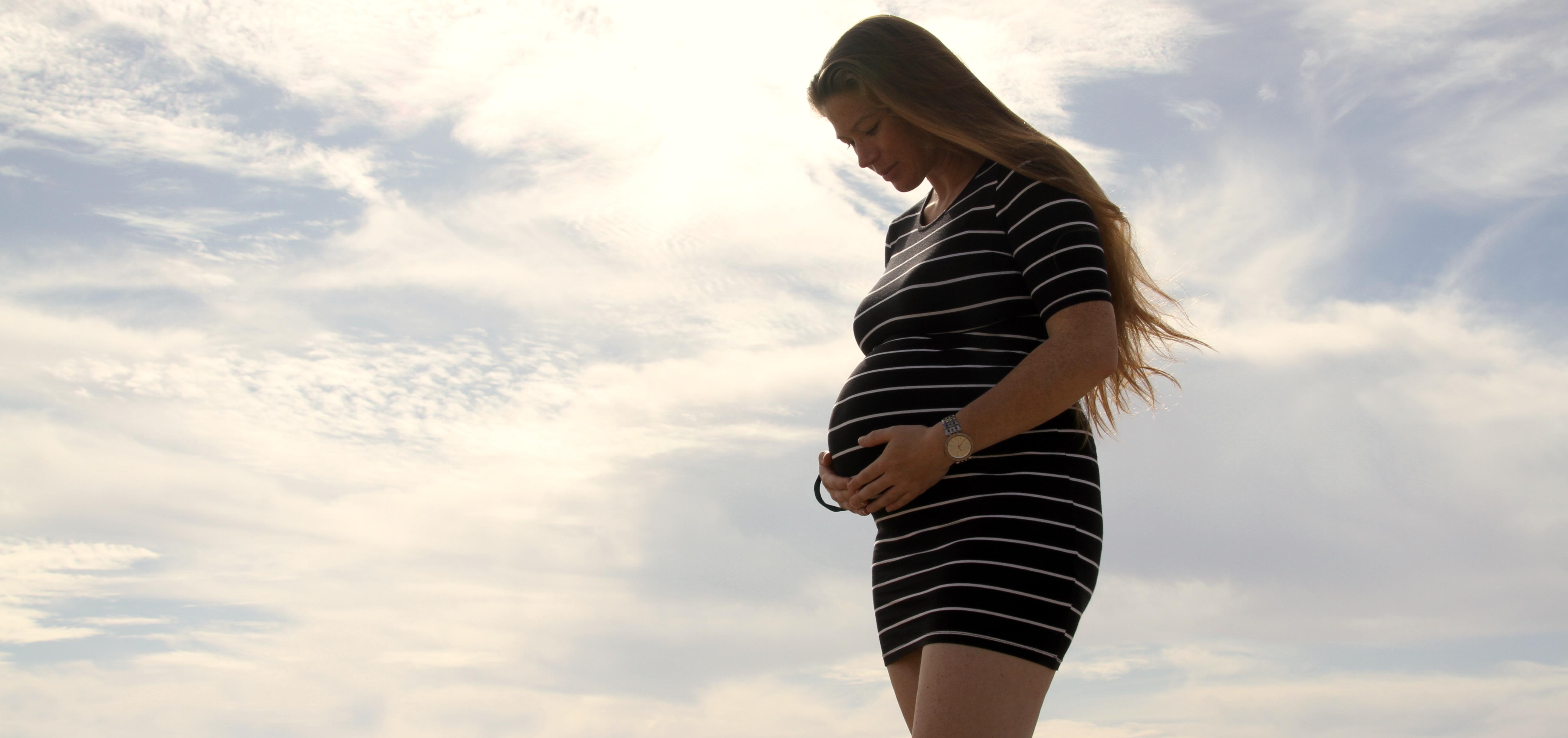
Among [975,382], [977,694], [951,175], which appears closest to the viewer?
[977,694]

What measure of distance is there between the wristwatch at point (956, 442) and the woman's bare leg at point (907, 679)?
1.39 ft

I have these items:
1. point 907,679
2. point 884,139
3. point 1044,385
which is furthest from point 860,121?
point 907,679

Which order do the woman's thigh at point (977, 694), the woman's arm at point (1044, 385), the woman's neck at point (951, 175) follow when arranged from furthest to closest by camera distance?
the woman's neck at point (951, 175)
the woman's arm at point (1044, 385)
the woman's thigh at point (977, 694)

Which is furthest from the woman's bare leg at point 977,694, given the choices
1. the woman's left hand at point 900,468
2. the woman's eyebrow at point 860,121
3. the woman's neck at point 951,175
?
the woman's eyebrow at point 860,121

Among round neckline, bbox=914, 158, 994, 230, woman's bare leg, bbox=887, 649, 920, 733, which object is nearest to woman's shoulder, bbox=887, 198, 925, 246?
round neckline, bbox=914, 158, 994, 230

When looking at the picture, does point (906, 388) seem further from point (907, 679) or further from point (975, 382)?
point (907, 679)

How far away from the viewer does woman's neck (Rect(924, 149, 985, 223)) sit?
262 centimetres

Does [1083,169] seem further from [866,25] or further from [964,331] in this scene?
[866,25]

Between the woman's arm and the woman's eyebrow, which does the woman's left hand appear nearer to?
the woman's arm

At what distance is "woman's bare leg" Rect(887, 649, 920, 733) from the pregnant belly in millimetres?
415

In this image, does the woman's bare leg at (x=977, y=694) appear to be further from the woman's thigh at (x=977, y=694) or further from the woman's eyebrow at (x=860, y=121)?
the woman's eyebrow at (x=860, y=121)

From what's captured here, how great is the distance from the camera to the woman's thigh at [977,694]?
2098mm

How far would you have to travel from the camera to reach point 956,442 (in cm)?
225

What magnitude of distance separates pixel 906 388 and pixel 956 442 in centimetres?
24
